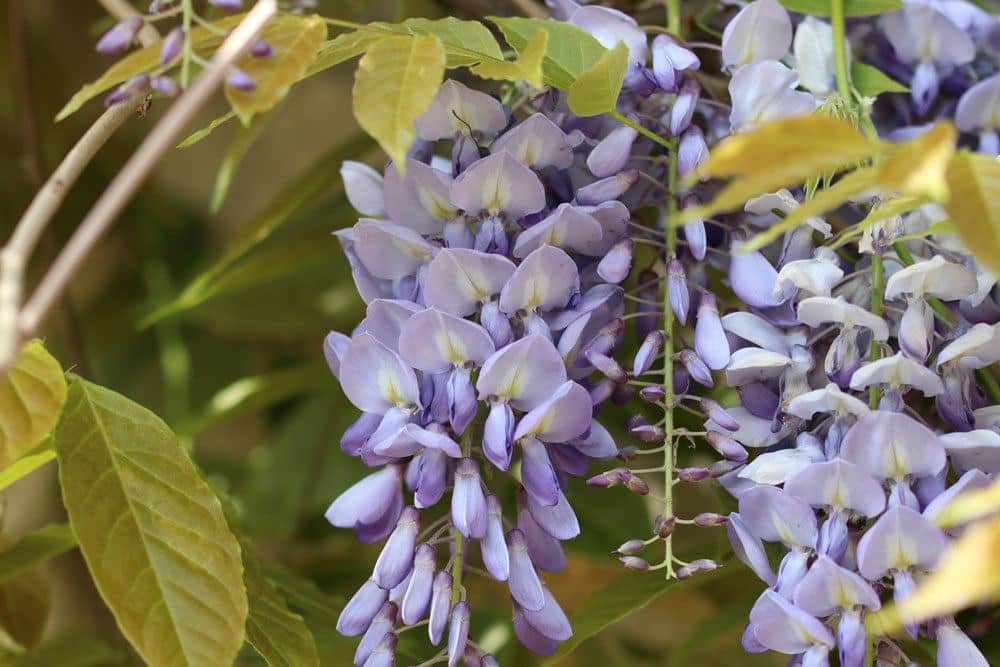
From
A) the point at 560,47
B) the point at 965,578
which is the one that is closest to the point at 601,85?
the point at 560,47

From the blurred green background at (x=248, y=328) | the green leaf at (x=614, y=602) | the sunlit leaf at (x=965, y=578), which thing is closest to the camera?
the sunlit leaf at (x=965, y=578)

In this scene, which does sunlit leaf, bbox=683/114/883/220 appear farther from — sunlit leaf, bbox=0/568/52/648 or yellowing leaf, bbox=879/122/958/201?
sunlit leaf, bbox=0/568/52/648

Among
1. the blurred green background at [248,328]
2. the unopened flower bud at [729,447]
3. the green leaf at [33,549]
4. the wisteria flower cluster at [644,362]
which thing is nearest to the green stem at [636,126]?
the wisteria flower cluster at [644,362]

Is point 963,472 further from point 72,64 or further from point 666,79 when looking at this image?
point 72,64

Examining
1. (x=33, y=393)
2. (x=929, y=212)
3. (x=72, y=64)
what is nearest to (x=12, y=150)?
(x=72, y=64)

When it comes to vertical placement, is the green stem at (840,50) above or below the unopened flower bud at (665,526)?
above

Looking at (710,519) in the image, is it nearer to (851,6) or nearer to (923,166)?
(923,166)

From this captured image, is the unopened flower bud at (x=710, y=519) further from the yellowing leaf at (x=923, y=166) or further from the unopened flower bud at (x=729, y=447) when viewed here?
the yellowing leaf at (x=923, y=166)
